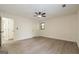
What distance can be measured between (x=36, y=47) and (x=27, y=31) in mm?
397

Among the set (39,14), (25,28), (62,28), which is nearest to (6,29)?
(25,28)

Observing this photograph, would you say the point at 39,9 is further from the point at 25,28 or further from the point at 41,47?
the point at 41,47

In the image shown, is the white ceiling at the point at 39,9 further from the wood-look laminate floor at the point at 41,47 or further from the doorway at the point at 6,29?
the wood-look laminate floor at the point at 41,47

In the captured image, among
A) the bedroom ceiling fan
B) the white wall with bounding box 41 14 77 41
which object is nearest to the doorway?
the bedroom ceiling fan

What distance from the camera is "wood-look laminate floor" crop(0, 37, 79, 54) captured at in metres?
1.46

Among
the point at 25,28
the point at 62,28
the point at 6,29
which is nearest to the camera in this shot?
the point at 6,29

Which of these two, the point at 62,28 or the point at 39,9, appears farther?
the point at 62,28

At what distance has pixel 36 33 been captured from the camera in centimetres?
168

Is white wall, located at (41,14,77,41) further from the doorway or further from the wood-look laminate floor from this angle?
the doorway

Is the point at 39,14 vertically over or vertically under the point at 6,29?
over

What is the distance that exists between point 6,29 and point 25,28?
1.38 ft

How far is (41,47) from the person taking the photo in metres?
1.60

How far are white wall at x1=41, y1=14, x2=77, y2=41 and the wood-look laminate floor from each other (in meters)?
0.11
